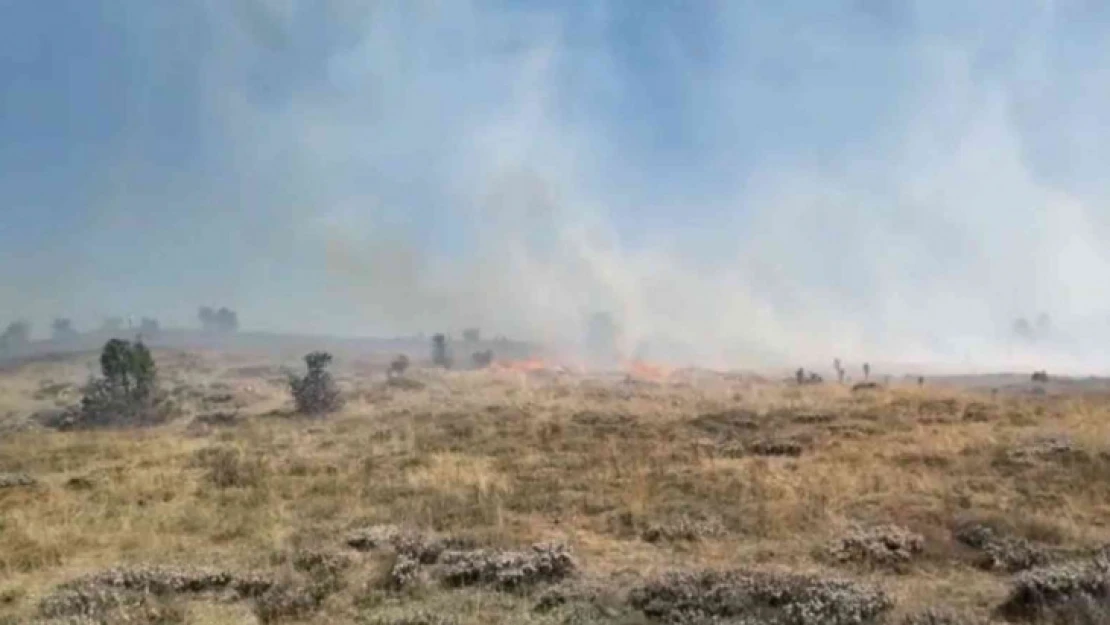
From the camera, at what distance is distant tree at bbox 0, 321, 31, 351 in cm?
12975

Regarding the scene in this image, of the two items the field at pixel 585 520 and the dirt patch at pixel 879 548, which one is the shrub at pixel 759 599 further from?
the dirt patch at pixel 879 548

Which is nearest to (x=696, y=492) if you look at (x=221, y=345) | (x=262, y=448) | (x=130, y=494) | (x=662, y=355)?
(x=130, y=494)

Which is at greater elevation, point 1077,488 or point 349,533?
point 1077,488

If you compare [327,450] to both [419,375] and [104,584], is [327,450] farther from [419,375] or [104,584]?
[419,375]

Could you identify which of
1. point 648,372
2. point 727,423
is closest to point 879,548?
point 727,423

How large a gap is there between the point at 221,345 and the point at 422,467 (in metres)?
115

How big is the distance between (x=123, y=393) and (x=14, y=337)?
372 ft

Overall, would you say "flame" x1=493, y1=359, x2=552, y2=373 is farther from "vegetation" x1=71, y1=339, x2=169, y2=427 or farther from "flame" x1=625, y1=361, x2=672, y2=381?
"vegetation" x1=71, y1=339, x2=169, y2=427

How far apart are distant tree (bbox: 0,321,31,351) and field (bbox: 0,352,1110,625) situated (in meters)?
117

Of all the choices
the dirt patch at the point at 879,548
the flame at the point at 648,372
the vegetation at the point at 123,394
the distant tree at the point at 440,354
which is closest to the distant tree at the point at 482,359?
the distant tree at the point at 440,354

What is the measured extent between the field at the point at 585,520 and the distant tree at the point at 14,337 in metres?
117

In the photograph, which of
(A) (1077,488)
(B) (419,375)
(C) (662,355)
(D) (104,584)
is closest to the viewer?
(D) (104,584)

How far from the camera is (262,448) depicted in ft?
84.9

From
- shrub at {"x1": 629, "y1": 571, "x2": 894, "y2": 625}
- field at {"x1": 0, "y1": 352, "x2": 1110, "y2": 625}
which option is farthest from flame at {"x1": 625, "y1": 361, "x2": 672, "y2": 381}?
shrub at {"x1": 629, "y1": 571, "x2": 894, "y2": 625}
